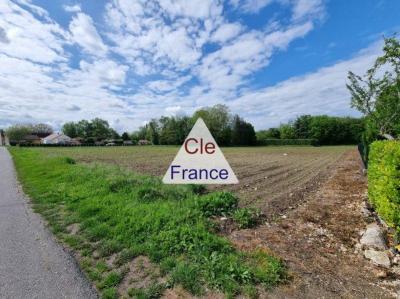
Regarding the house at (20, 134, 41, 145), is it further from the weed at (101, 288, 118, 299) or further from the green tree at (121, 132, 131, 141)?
the weed at (101, 288, 118, 299)

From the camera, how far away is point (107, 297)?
107 inches

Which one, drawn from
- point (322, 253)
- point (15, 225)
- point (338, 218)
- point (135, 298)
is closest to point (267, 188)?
point (338, 218)

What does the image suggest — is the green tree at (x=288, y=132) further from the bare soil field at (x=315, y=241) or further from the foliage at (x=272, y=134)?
the bare soil field at (x=315, y=241)

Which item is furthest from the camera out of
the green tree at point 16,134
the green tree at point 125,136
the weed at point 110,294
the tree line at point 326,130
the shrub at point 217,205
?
the green tree at point 125,136

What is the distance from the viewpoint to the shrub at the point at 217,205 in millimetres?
5254

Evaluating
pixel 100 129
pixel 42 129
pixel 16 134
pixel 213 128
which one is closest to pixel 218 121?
pixel 213 128

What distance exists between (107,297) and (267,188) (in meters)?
6.33

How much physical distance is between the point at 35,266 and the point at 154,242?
161 centimetres

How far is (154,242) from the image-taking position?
393 centimetres

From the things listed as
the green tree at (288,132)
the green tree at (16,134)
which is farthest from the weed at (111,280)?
the green tree at (16,134)

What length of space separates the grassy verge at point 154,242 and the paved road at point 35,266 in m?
0.17

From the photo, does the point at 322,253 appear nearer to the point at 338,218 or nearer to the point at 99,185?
the point at 338,218

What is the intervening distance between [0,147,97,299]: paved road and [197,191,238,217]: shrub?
2.67m

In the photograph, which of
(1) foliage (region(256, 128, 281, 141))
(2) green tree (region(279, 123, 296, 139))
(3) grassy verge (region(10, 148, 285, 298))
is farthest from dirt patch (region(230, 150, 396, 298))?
(1) foliage (region(256, 128, 281, 141))
